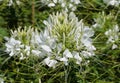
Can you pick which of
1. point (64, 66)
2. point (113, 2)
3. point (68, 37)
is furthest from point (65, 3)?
point (68, 37)

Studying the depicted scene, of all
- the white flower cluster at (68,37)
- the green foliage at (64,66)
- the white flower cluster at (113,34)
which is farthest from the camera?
the white flower cluster at (113,34)

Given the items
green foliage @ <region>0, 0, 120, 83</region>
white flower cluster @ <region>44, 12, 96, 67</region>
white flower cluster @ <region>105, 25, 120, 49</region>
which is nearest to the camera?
white flower cluster @ <region>44, 12, 96, 67</region>

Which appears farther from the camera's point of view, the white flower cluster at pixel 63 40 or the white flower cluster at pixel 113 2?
the white flower cluster at pixel 113 2

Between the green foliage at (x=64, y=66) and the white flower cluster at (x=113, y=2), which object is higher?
the white flower cluster at (x=113, y=2)

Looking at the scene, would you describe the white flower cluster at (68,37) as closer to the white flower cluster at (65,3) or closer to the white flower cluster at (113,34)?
the white flower cluster at (113,34)

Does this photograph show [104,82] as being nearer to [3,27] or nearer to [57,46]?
[57,46]

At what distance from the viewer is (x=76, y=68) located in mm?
2236

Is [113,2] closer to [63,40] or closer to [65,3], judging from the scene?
[65,3]

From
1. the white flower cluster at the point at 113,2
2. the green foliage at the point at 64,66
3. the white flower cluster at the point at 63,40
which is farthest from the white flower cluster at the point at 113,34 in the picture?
the white flower cluster at the point at 63,40

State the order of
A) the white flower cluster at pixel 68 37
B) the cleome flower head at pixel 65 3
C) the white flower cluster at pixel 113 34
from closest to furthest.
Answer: the white flower cluster at pixel 68 37
the white flower cluster at pixel 113 34
the cleome flower head at pixel 65 3

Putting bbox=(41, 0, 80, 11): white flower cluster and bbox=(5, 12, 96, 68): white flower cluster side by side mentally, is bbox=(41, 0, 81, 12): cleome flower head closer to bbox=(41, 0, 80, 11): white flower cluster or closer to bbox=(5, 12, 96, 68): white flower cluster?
bbox=(41, 0, 80, 11): white flower cluster

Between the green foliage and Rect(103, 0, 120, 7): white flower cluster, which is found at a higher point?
Rect(103, 0, 120, 7): white flower cluster

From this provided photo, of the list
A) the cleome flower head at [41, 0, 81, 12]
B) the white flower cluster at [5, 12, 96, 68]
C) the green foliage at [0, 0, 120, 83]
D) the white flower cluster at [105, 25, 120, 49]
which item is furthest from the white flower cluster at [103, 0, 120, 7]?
the white flower cluster at [5, 12, 96, 68]

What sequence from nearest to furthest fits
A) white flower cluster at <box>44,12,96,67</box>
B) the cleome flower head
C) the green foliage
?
white flower cluster at <box>44,12,96,67</box>, the green foliage, the cleome flower head
